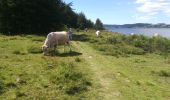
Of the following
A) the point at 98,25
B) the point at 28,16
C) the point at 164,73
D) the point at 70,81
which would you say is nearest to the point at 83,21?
the point at 98,25

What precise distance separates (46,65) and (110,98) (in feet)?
18.5

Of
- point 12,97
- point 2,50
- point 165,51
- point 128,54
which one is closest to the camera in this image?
point 12,97

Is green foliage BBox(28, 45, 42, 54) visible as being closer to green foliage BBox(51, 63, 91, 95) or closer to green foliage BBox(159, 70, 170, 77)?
green foliage BBox(51, 63, 91, 95)

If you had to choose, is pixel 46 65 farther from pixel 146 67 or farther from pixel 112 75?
pixel 146 67

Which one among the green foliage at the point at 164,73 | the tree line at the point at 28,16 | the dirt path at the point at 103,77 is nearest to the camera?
the dirt path at the point at 103,77

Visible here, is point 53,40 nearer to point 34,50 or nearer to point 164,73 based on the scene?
point 34,50

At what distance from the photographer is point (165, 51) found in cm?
3052

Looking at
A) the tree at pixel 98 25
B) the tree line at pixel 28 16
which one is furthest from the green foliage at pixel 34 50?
the tree at pixel 98 25

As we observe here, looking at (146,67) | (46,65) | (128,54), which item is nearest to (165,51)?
(128,54)

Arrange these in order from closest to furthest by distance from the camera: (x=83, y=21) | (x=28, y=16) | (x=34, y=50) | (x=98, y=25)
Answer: (x=34, y=50), (x=28, y=16), (x=83, y=21), (x=98, y=25)

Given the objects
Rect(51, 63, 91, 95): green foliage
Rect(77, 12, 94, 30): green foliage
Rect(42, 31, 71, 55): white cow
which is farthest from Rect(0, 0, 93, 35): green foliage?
Rect(77, 12, 94, 30): green foliage

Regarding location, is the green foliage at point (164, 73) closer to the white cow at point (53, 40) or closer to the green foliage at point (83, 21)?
the white cow at point (53, 40)

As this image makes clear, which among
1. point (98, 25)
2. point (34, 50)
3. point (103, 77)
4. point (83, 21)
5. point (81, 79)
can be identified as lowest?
point (98, 25)

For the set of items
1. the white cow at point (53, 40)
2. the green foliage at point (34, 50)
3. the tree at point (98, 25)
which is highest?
the white cow at point (53, 40)
